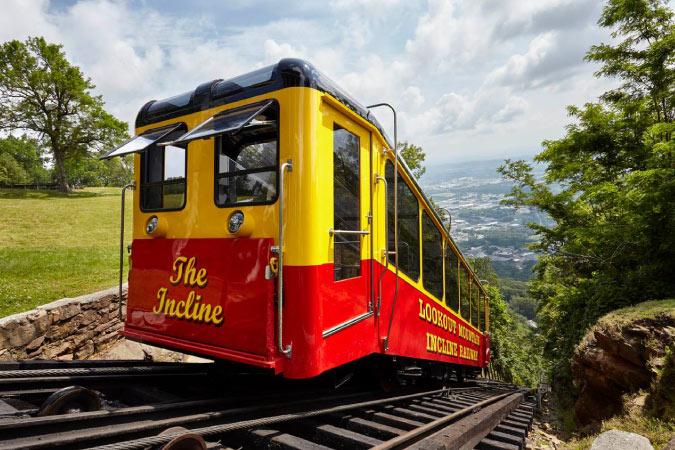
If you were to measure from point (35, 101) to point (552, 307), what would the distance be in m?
35.6

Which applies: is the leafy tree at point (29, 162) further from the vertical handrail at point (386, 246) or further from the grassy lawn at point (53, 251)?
the vertical handrail at point (386, 246)

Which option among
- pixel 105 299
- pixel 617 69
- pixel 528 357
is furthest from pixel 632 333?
pixel 528 357

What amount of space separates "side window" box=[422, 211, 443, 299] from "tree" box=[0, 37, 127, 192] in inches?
1212

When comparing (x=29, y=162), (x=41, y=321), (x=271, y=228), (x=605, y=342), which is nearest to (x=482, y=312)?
(x=605, y=342)

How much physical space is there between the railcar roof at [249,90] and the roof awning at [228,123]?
170 millimetres

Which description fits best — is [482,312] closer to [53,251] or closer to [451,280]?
[451,280]

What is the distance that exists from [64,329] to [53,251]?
256 inches

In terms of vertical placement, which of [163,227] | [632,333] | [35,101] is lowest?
[632,333]

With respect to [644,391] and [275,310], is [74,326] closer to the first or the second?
[275,310]

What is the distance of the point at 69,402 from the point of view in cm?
265

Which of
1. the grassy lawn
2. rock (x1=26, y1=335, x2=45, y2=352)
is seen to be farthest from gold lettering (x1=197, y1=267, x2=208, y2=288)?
the grassy lawn

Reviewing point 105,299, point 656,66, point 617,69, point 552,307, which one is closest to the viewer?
point 105,299

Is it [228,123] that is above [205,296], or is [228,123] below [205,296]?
above

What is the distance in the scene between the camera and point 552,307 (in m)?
16.5
